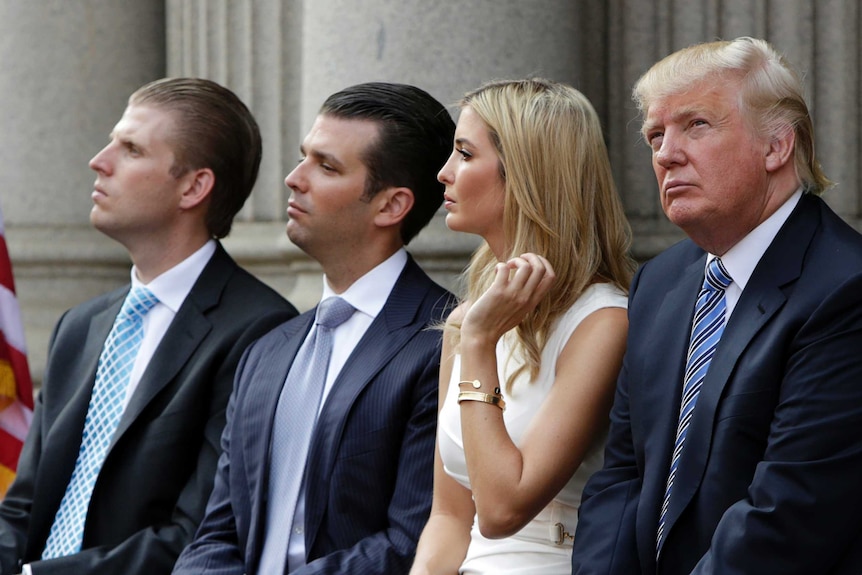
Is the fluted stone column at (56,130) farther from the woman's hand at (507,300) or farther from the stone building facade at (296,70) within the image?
the woman's hand at (507,300)

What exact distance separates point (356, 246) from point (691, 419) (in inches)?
61.3

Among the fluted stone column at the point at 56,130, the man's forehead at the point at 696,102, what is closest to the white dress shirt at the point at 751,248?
the man's forehead at the point at 696,102

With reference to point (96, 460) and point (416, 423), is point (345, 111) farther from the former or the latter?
point (96, 460)

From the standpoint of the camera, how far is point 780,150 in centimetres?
300

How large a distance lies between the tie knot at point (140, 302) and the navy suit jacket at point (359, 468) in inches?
29.4

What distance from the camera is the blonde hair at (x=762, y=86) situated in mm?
3000

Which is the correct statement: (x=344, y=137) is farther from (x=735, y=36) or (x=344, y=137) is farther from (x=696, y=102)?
(x=735, y=36)

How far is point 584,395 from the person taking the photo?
3404 mm

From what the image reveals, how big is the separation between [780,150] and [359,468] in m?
1.50

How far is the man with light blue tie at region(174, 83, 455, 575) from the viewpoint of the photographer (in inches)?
152

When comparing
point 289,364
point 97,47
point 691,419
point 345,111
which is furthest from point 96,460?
point 97,47

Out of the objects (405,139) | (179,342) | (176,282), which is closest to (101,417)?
(179,342)

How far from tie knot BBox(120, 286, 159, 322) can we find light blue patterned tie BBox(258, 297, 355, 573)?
74 cm

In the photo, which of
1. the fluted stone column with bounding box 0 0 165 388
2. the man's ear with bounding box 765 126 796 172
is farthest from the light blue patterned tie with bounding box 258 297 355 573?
the fluted stone column with bounding box 0 0 165 388
